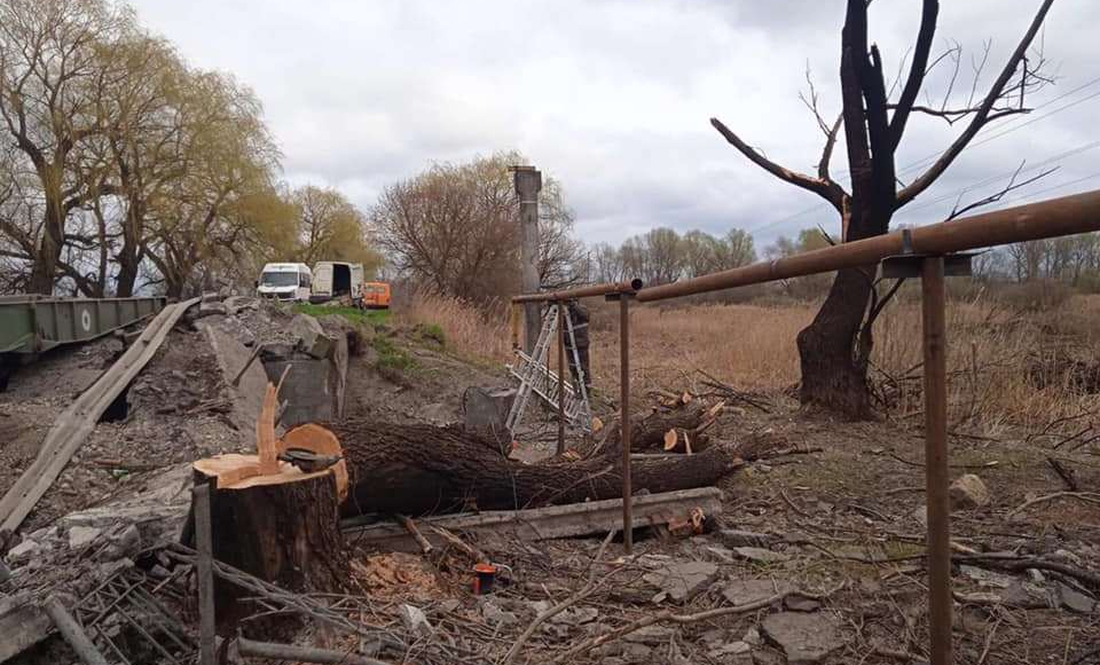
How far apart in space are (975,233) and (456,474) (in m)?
3.15

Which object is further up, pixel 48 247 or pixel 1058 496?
pixel 48 247

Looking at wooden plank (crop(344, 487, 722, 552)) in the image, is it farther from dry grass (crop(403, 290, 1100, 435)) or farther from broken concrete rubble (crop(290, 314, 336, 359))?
broken concrete rubble (crop(290, 314, 336, 359))

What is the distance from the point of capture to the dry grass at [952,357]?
7.67m

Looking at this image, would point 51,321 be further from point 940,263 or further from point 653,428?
point 940,263

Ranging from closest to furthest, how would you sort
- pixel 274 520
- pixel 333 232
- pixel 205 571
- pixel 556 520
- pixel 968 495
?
pixel 205 571 < pixel 274 520 < pixel 556 520 < pixel 968 495 < pixel 333 232

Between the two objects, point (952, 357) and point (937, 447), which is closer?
point (937, 447)

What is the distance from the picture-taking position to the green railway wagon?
25.6 ft

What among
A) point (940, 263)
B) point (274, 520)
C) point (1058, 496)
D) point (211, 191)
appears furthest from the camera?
point (211, 191)

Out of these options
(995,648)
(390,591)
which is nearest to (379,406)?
(390,591)

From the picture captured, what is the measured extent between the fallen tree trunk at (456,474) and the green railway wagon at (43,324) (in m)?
5.60

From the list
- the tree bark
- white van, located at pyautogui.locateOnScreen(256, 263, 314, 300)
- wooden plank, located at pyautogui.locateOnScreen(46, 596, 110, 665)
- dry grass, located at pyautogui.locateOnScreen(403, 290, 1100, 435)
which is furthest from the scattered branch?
white van, located at pyautogui.locateOnScreen(256, 263, 314, 300)

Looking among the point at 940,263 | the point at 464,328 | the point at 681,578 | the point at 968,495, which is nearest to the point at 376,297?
the point at 464,328

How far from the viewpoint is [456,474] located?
14.4ft

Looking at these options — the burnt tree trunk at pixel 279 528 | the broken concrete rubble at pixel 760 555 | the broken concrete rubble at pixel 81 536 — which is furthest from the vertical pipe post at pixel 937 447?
the broken concrete rubble at pixel 81 536
